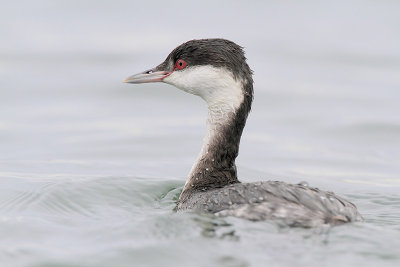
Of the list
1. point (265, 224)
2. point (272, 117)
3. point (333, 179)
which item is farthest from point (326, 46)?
point (265, 224)

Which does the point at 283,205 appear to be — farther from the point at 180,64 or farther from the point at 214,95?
the point at 180,64

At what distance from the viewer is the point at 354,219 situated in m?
8.35

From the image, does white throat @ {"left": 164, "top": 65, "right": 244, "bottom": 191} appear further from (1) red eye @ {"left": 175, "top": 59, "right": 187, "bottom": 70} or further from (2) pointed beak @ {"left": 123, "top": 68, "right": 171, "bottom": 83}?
(2) pointed beak @ {"left": 123, "top": 68, "right": 171, "bottom": 83}

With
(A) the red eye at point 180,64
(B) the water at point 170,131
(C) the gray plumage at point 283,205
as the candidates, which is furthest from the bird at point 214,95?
(B) the water at point 170,131

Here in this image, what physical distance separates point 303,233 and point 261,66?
8.76 m

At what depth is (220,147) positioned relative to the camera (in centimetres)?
977

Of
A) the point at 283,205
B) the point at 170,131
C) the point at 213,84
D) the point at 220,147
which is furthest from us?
the point at 170,131

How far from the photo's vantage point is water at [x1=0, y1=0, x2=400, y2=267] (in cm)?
776

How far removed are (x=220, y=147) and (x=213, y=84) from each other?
2.46 ft

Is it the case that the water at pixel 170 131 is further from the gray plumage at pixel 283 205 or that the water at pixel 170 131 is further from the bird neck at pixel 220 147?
the bird neck at pixel 220 147

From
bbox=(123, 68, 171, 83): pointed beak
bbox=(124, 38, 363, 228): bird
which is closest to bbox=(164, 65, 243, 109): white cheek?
bbox=(124, 38, 363, 228): bird

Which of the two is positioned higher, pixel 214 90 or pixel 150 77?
pixel 150 77

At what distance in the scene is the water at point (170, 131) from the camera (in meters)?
7.76

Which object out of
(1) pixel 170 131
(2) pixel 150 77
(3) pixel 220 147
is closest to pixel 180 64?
(2) pixel 150 77
